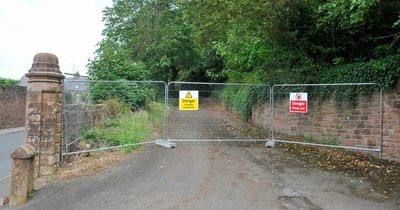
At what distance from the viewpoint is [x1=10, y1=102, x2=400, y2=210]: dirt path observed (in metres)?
6.59

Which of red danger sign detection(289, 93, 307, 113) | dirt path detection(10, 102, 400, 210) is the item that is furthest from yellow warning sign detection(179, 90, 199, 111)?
red danger sign detection(289, 93, 307, 113)

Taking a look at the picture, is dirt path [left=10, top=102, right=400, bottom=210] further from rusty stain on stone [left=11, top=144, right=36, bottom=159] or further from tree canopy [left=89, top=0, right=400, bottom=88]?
tree canopy [left=89, top=0, right=400, bottom=88]

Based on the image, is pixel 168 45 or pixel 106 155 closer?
pixel 106 155

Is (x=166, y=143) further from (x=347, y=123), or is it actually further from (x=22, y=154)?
(x=347, y=123)

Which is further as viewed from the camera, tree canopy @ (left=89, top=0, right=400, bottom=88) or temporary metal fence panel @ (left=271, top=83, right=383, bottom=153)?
temporary metal fence panel @ (left=271, top=83, right=383, bottom=153)

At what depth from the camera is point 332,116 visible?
39.3 feet

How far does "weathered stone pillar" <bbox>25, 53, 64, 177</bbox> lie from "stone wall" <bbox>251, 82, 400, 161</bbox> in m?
7.47

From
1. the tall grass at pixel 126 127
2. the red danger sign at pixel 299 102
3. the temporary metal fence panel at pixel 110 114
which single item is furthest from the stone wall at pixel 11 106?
the red danger sign at pixel 299 102

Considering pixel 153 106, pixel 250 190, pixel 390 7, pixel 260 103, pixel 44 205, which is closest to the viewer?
pixel 44 205

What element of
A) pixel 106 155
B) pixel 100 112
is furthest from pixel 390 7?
pixel 100 112

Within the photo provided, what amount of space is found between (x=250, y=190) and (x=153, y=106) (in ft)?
21.4

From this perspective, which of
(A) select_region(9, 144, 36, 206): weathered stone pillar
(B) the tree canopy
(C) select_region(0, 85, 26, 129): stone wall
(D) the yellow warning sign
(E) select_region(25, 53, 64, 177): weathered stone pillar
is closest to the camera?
(A) select_region(9, 144, 36, 206): weathered stone pillar

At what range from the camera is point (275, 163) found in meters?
9.73

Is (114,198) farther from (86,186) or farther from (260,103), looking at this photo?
(260,103)
